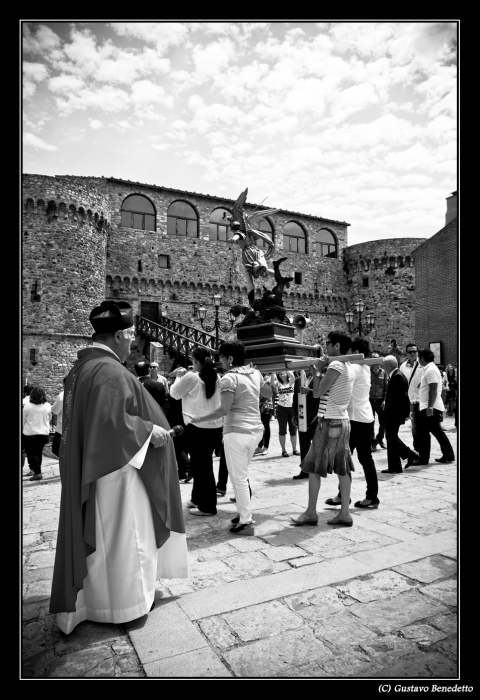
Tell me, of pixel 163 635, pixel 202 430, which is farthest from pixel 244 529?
pixel 163 635

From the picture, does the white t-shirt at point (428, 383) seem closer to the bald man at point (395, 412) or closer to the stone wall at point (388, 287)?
the bald man at point (395, 412)

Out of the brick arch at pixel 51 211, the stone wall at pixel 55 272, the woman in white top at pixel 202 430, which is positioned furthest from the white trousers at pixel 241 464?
the brick arch at pixel 51 211

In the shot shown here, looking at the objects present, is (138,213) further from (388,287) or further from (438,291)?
(388,287)

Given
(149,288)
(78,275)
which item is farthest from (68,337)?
(149,288)

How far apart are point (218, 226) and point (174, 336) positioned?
35.3 feet

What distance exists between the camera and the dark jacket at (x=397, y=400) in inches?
271

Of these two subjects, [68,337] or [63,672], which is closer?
[63,672]

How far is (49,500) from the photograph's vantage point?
609cm

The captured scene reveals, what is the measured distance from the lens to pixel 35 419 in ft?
25.9

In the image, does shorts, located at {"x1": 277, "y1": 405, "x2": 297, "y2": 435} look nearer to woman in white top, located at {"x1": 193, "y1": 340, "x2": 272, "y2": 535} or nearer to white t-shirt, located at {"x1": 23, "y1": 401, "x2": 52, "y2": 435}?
white t-shirt, located at {"x1": 23, "y1": 401, "x2": 52, "y2": 435}

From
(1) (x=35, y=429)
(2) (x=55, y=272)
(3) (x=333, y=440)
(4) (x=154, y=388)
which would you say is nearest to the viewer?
(3) (x=333, y=440)
